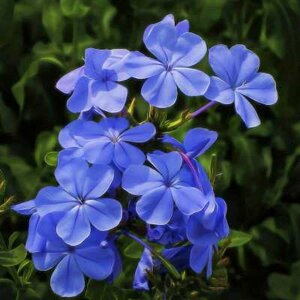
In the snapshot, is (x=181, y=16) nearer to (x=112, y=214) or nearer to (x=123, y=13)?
(x=123, y=13)

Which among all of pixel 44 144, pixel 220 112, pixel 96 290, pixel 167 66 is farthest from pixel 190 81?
pixel 220 112

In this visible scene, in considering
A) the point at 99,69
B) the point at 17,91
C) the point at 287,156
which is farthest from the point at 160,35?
the point at 287,156

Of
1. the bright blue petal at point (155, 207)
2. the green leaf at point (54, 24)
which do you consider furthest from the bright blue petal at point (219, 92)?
the green leaf at point (54, 24)

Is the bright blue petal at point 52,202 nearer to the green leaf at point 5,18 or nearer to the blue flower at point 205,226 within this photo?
the blue flower at point 205,226

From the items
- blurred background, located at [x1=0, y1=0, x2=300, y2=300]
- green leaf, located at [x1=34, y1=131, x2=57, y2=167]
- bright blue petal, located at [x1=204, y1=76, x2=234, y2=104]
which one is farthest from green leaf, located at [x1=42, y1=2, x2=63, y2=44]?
bright blue petal, located at [x1=204, y1=76, x2=234, y2=104]

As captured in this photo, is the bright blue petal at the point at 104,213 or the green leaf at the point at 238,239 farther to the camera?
the green leaf at the point at 238,239

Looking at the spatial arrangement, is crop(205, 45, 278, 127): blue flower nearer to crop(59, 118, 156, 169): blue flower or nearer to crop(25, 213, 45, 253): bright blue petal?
crop(59, 118, 156, 169): blue flower
